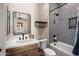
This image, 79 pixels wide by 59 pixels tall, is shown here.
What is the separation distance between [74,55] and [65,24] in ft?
1.62

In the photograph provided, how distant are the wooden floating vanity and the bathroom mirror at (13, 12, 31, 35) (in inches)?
9.2

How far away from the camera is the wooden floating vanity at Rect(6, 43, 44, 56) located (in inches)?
58.1

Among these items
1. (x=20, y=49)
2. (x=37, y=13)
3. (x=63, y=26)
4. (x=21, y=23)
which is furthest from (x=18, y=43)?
(x=63, y=26)

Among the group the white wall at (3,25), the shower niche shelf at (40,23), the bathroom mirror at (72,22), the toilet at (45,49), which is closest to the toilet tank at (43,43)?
the toilet at (45,49)

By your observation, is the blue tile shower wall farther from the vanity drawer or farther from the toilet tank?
the vanity drawer

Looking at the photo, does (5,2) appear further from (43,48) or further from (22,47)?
(43,48)

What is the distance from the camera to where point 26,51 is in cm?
153

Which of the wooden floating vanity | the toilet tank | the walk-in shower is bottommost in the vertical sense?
the wooden floating vanity

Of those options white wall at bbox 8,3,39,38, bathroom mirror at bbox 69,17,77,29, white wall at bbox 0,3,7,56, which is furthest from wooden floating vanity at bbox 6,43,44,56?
bathroom mirror at bbox 69,17,77,29

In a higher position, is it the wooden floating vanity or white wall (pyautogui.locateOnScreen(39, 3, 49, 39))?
white wall (pyautogui.locateOnScreen(39, 3, 49, 39))

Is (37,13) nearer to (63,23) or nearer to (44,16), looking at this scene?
(44,16)

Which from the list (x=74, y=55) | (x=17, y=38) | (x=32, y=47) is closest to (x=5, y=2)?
(x=17, y=38)

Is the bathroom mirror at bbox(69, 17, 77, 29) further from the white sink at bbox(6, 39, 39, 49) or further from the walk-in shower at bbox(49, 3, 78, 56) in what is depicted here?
the white sink at bbox(6, 39, 39, 49)

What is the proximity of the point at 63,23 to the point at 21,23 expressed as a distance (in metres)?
0.66
